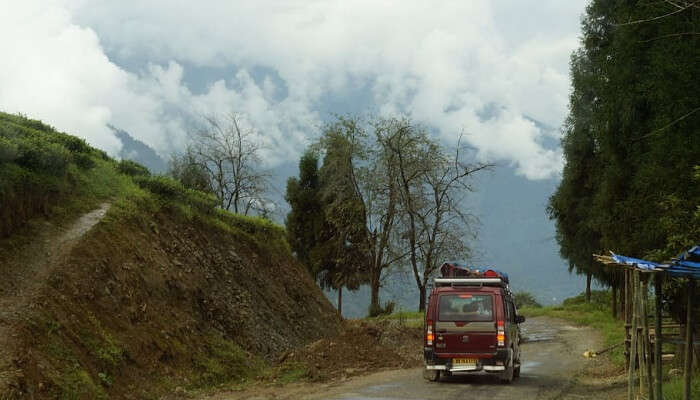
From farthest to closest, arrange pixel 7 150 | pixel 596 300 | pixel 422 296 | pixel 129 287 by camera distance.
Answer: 1. pixel 596 300
2. pixel 422 296
3. pixel 129 287
4. pixel 7 150

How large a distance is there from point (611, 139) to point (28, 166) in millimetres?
16495

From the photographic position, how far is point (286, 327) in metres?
24.1

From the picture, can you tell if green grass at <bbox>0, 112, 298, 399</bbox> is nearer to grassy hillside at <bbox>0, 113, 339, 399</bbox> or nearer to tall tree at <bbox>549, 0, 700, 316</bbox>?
grassy hillside at <bbox>0, 113, 339, 399</bbox>

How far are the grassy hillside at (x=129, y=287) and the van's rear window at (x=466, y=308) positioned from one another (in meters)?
5.49

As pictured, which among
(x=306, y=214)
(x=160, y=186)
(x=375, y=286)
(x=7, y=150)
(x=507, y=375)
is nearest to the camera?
(x=7, y=150)

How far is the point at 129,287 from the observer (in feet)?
55.6

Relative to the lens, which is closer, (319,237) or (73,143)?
(73,143)

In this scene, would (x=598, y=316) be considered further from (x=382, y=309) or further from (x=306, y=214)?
(x=306, y=214)

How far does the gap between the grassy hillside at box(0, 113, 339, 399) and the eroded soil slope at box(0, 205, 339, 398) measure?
3 centimetres

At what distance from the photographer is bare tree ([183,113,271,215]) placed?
44.1 metres

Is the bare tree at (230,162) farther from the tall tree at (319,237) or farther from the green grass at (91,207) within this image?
the green grass at (91,207)

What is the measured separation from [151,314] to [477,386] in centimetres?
807

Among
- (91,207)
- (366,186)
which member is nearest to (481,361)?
(91,207)

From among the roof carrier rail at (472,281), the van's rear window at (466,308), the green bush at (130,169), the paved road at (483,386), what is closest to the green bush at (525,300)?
the paved road at (483,386)
